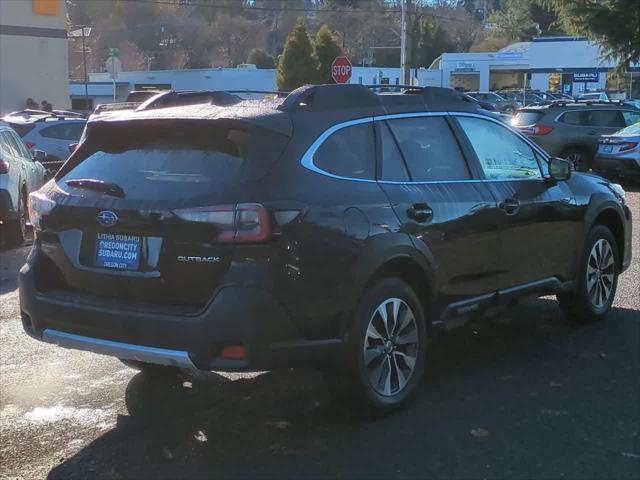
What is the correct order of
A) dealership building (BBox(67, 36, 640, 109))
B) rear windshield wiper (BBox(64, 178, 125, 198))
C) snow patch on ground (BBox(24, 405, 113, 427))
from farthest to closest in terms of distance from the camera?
dealership building (BBox(67, 36, 640, 109)) → snow patch on ground (BBox(24, 405, 113, 427)) → rear windshield wiper (BBox(64, 178, 125, 198))

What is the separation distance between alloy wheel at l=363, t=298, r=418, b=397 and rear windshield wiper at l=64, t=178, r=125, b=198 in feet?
5.09

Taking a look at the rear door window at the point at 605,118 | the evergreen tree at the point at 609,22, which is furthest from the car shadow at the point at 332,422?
the evergreen tree at the point at 609,22

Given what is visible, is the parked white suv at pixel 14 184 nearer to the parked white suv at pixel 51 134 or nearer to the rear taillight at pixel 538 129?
the parked white suv at pixel 51 134

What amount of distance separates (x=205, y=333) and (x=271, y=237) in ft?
1.87

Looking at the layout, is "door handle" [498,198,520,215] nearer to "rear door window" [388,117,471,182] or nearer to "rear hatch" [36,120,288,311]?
"rear door window" [388,117,471,182]

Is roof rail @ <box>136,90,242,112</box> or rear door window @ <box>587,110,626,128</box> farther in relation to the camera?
rear door window @ <box>587,110,626,128</box>

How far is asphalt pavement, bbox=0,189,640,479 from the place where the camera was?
419cm

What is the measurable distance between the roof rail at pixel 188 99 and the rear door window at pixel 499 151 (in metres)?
1.66

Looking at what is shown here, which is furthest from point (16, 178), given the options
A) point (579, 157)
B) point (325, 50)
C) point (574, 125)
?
point (325, 50)

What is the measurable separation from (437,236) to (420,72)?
2484 inches

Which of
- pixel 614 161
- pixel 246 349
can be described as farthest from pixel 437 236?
pixel 614 161

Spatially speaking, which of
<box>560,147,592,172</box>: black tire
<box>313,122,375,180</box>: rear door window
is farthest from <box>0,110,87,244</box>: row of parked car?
<box>560,147,592,172</box>: black tire

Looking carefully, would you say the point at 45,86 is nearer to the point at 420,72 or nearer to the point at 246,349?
the point at 246,349

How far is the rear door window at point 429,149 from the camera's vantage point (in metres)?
5.14
